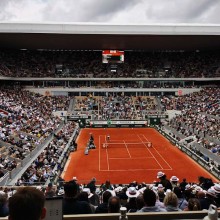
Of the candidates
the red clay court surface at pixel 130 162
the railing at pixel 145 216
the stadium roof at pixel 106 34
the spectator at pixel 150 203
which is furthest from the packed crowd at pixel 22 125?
the railing at pixel 145 216

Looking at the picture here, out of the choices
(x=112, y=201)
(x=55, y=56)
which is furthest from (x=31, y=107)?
(x=112, y=201)

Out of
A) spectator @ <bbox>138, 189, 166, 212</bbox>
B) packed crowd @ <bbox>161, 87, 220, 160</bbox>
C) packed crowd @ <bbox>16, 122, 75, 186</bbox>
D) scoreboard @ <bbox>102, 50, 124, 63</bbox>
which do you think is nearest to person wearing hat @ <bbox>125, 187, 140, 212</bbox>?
spectator @ <bbox>138, 189, 166, 212</bbox>

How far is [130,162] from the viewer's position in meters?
26.7

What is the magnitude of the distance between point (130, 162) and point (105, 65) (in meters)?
37.5

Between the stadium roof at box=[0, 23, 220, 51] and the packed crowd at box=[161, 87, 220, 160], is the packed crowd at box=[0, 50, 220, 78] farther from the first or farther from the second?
the packed crowd at box=[161, 87, 220, 160]

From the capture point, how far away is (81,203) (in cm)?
471

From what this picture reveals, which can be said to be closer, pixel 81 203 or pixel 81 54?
pixel 81 203

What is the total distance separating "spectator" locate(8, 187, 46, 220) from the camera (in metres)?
2.62

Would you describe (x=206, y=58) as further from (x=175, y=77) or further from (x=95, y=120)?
(x=95, y=120)

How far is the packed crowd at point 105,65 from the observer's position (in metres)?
59.4

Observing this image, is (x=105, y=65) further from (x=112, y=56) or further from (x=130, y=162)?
(x=130, y=162)

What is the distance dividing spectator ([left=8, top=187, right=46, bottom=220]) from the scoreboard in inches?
2174

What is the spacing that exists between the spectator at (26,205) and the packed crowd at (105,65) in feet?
186

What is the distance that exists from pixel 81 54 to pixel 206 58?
2501 centimetres
